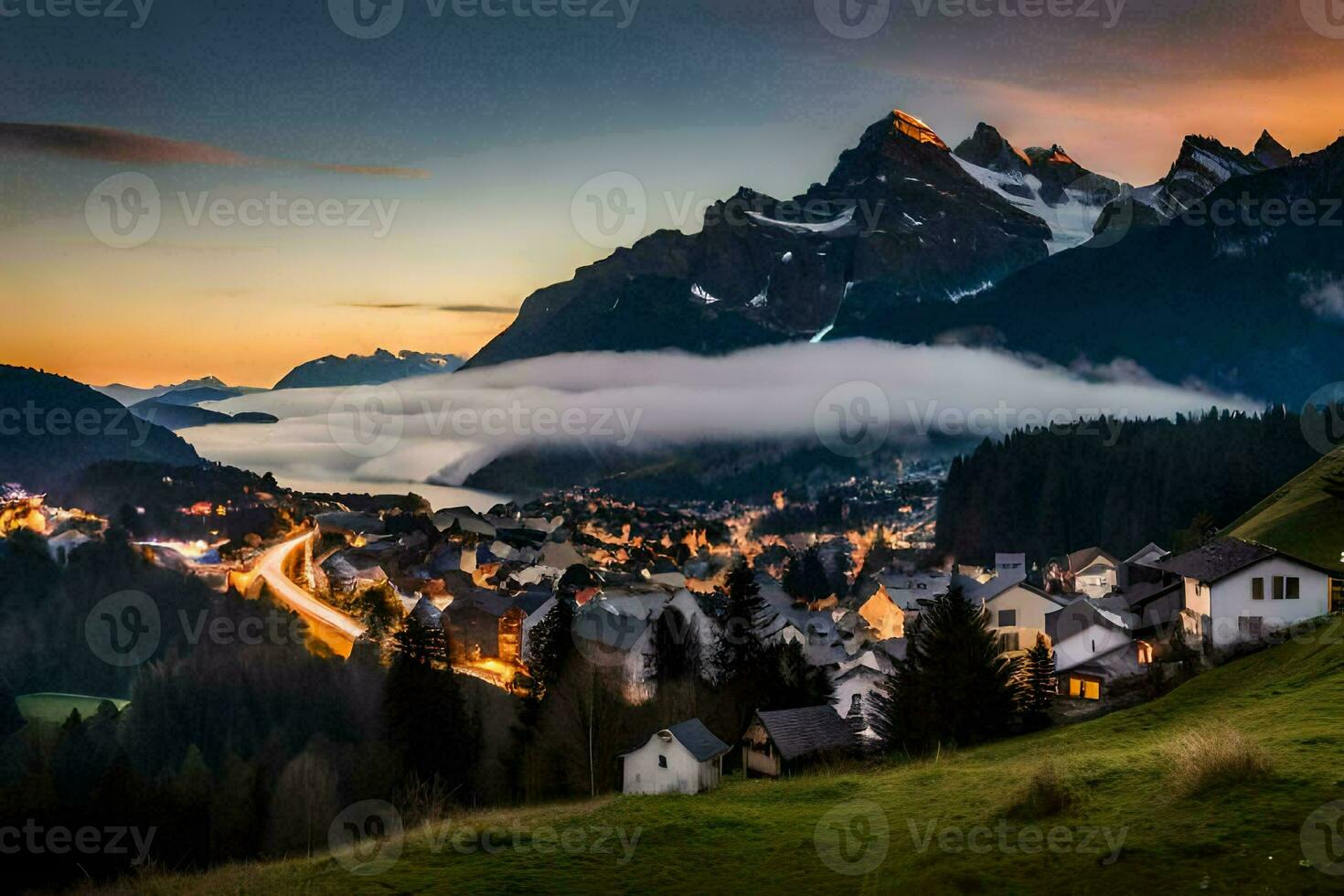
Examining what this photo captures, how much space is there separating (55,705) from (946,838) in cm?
9221

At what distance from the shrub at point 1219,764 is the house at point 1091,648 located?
103ft

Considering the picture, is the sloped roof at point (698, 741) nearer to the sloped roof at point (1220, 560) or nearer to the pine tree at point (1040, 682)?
the pine tree at point (1040, 682)

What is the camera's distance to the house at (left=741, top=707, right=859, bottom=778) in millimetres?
43169

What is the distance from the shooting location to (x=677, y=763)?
4009 centimetres

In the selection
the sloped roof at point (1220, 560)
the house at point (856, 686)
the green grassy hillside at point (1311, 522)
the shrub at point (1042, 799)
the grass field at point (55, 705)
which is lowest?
the grass field at point (55, 705)

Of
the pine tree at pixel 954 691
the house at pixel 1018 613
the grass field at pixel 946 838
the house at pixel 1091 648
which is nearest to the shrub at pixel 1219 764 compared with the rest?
the grass field at pixel 946 838

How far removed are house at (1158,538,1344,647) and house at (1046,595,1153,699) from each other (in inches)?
268

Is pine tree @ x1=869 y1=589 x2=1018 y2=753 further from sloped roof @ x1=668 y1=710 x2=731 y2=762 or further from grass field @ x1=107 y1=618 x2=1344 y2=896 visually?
grass field @ x1=107 y1=618 x2=1344 y2=896

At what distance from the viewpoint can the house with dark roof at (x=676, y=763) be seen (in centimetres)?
3934

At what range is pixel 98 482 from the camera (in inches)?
5281

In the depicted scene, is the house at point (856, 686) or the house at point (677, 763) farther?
the house at point (856, 686)

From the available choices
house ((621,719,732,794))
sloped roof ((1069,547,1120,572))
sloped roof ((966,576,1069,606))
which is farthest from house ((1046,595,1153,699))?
sloped roof ((1069,547,1120,572))

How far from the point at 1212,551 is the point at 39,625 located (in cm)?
10129

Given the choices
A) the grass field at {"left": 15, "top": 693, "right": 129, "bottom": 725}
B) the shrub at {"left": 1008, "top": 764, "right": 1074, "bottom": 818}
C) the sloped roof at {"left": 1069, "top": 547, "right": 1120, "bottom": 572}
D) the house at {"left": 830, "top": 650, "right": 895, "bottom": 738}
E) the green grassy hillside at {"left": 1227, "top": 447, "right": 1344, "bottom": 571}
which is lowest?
the grass field at {"left": 15, "top": 693, "right": 129, "bottom": 725}
